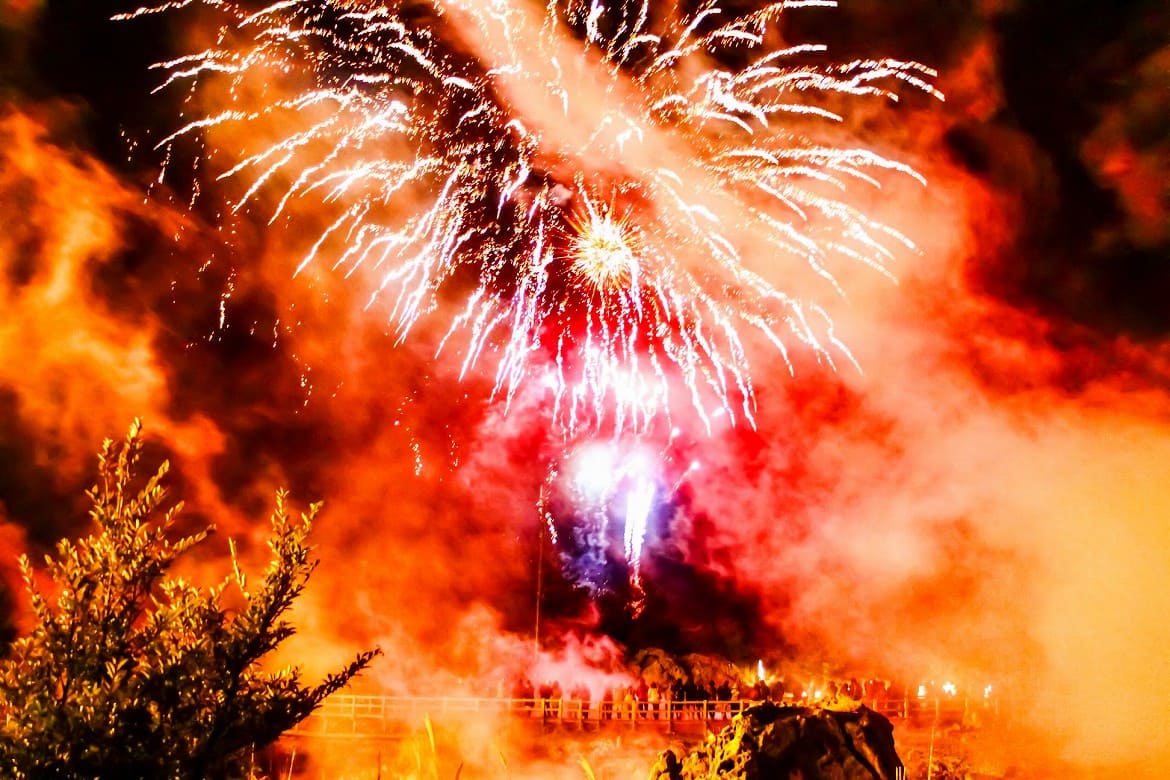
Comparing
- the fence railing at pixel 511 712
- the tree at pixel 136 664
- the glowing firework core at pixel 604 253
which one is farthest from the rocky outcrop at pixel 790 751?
the glowing firework core at pixel 604 253

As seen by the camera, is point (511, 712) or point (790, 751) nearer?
point (790, 751)

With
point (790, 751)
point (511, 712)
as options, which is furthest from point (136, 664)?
point (511, 712)

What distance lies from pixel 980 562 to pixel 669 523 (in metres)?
7.23

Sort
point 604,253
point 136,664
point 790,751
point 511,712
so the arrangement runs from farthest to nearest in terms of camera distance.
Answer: point 511,712, point 604,253, point 790,751, point 136,664

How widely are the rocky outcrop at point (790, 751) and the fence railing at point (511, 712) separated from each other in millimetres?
6702

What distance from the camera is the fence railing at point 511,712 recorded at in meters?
13.4

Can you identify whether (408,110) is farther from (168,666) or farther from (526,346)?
(168,666)

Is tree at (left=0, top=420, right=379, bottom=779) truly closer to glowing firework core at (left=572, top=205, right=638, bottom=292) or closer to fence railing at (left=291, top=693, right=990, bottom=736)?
glowing firework core at (left=572, top=205, right=638, bottom=292)

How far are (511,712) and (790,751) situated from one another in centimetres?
834

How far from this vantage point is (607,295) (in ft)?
48.2

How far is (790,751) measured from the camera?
6656 millimetres

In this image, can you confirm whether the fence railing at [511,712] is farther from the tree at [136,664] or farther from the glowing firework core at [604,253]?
the tree at [136,664]

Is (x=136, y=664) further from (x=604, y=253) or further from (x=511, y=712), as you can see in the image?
(x=511, y=712)

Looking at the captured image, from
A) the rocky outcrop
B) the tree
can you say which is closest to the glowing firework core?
the rocky outcrop
